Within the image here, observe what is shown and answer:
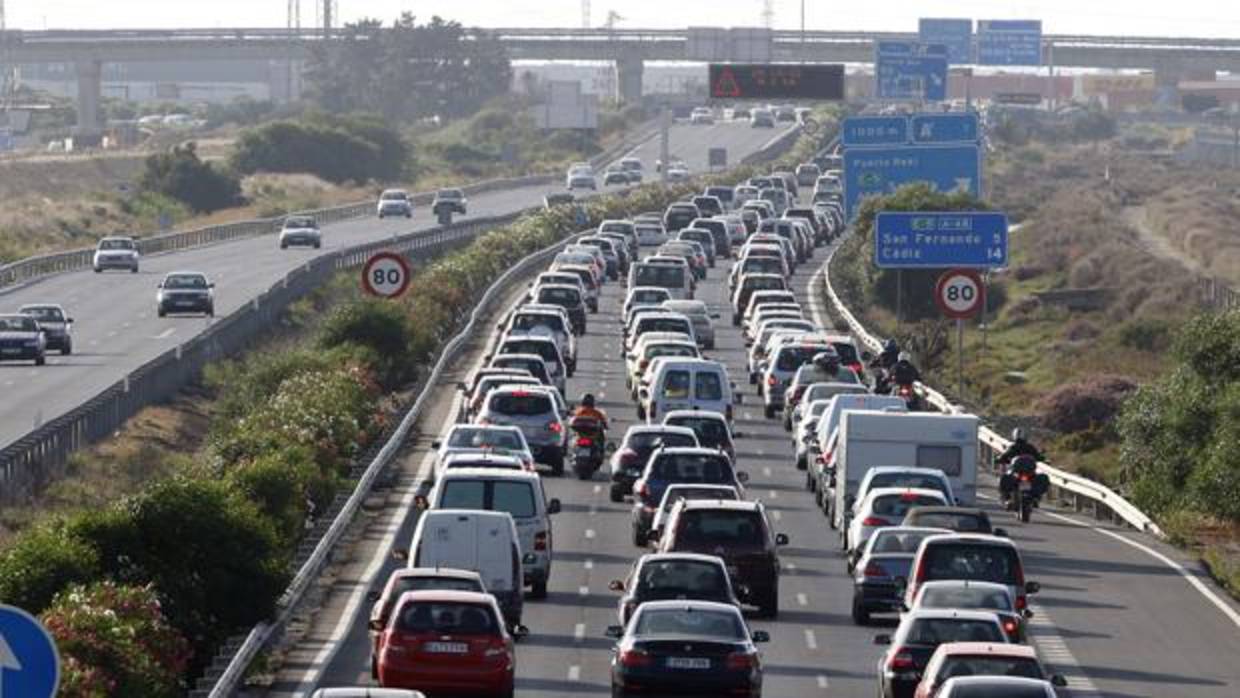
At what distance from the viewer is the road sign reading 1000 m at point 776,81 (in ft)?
354

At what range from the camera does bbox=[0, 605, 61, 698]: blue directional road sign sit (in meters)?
12.4

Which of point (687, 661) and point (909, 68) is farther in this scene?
point (909, 68)

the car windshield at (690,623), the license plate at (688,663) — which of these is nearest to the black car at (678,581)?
the car windshield at (690,623)

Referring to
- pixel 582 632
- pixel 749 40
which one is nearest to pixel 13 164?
pixel 749 40

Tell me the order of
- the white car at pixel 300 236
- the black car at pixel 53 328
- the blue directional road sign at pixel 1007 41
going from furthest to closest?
the blue directional road sign at pixel 1007 41, the white car at pixel 300 236, the black car at pixel 53 328

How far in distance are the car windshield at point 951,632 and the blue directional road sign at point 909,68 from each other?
263 ft

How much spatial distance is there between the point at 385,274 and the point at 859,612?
17186mm

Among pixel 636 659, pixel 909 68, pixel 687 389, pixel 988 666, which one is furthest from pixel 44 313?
pixel 988 666

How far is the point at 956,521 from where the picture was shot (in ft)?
111

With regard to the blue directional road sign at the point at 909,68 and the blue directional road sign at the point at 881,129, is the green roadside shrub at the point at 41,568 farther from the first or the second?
the blue directional road sign at the point at 909,68

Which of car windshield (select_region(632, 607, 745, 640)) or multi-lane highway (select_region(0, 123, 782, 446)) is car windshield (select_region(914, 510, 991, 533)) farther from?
multi-lane highway (select_region(0, 123, 782, 446))

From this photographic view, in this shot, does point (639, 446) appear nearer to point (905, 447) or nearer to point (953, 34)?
point (905, 447)

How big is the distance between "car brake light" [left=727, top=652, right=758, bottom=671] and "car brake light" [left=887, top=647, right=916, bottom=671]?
126 centimetres

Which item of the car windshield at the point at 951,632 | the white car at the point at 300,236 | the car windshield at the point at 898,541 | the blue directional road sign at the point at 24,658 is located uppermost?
the blue directional road sign at the point at 24,658
